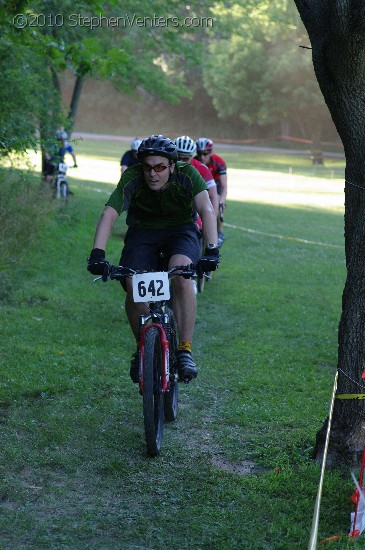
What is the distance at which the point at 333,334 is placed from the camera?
411 inches

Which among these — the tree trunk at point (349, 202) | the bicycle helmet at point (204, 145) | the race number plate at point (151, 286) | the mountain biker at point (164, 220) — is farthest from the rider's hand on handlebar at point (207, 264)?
the bicycle helmet at point (204, 145)

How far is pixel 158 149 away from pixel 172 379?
1.61 meters

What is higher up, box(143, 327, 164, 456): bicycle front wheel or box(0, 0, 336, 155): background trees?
box(0, 0, 336, 155): background trees

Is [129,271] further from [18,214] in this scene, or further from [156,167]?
[18,214]

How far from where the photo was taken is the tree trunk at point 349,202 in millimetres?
5473

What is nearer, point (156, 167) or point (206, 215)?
point (156, 167)

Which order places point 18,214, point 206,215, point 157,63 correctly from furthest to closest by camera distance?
point 157,63 < point 18,214 < point 206,215

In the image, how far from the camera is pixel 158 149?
6.43 m

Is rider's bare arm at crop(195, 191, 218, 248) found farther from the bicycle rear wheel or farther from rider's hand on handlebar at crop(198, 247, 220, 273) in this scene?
the bicycle rear wheel

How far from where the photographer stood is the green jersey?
21.6 feet

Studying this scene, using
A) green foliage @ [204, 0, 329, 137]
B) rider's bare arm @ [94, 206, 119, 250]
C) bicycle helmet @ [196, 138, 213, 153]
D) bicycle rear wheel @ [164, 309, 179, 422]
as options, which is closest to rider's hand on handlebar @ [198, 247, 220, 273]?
bicycle rear wheel @ [164, 309, 179, 422]

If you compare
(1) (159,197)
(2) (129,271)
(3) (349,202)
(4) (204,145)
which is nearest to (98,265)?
(2) (129,271)

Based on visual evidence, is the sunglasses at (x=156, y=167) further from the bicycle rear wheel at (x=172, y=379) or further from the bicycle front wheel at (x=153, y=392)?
the bicycle front wheel at (x=153, y=392)

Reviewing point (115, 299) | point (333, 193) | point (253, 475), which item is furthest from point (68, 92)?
point (253, 475)
